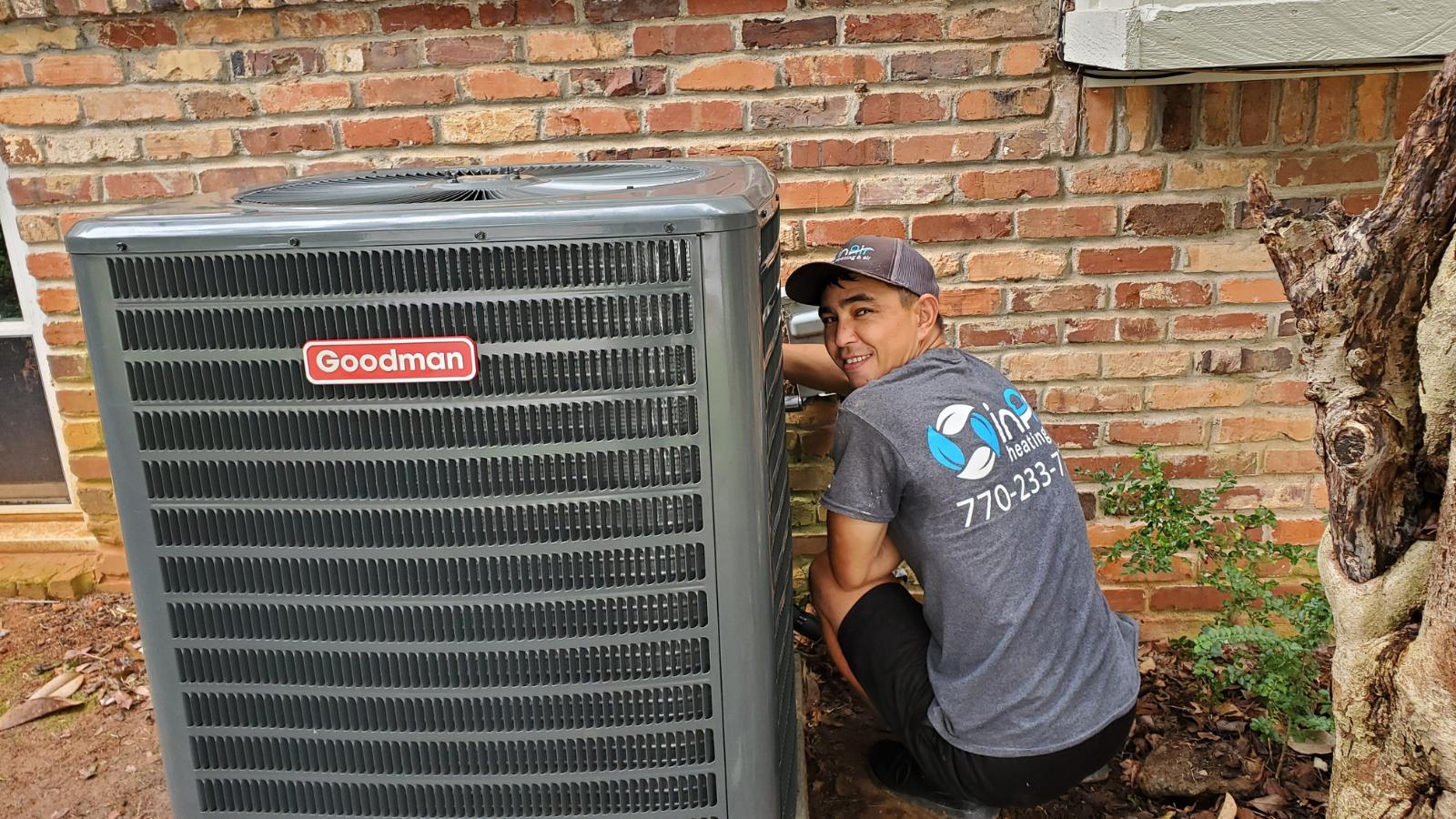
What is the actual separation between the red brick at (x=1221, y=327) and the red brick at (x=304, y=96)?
2.37 metres

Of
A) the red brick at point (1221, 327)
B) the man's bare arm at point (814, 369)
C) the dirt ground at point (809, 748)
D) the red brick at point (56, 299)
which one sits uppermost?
the red brick at point (56, 299)

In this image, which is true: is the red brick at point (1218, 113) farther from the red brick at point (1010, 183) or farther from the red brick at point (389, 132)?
the red brick at point (389, 132)

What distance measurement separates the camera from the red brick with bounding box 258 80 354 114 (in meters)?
2.79

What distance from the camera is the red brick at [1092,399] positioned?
2.97 m

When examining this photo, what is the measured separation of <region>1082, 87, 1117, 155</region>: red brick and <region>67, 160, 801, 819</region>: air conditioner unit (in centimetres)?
145

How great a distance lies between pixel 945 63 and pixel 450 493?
188cm

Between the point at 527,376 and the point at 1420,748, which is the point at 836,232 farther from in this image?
the point at 1420,748

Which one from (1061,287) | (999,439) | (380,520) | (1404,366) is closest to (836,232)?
(1061,287)

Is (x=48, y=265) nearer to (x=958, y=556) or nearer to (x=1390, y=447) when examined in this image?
(x=958, y=556)

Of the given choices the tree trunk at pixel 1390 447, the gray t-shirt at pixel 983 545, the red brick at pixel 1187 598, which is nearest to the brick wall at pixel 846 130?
the red brick at pixel 1187 598

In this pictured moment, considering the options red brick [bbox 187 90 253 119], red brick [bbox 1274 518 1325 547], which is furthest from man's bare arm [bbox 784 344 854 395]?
red brick [bbox 187 90 253 119]

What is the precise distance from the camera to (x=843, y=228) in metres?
2.85

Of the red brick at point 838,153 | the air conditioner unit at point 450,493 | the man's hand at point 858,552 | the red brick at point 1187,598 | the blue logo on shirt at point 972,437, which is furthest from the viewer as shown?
the red brick at point 1187,598

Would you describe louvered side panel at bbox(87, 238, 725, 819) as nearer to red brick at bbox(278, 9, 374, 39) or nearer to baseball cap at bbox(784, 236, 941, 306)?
baseball cap at bbox(784, 236, 941, 306)
